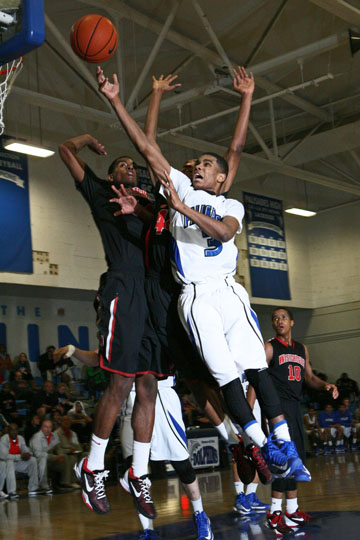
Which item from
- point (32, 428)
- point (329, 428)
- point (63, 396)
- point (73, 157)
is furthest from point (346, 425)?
point (73, 157)

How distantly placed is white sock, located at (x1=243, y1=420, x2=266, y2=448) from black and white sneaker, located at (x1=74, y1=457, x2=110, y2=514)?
1.12 metres

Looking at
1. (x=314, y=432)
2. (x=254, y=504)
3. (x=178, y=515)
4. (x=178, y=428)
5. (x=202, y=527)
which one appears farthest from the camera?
(x=314, y=432)

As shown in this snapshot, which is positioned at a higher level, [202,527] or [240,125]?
[240,125]

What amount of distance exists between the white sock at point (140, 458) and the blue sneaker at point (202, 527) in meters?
0.56

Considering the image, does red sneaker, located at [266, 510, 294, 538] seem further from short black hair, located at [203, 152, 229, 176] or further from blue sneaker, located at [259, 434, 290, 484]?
short black hair, located at [203, 152, 229, 176]

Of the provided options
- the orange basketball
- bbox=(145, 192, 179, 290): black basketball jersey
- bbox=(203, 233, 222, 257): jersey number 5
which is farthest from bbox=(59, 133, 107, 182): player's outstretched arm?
bbox=(203, 233, 222, 257): jersey number 5

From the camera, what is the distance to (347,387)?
20.8 metres

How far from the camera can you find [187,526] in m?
6.14

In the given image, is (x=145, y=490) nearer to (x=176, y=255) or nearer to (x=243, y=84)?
(x=176, y=255)

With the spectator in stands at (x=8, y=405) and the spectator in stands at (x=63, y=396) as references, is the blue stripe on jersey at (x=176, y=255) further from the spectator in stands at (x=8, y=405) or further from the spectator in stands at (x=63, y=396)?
the spectator in stands at (x=63, y=396)

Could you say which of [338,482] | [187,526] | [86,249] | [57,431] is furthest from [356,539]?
[86,249]

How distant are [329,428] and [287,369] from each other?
12.4 metres

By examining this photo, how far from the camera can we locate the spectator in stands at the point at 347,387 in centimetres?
2072

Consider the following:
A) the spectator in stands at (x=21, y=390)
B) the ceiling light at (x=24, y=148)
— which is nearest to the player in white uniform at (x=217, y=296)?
the ceiling light at (x=24, y=148)
